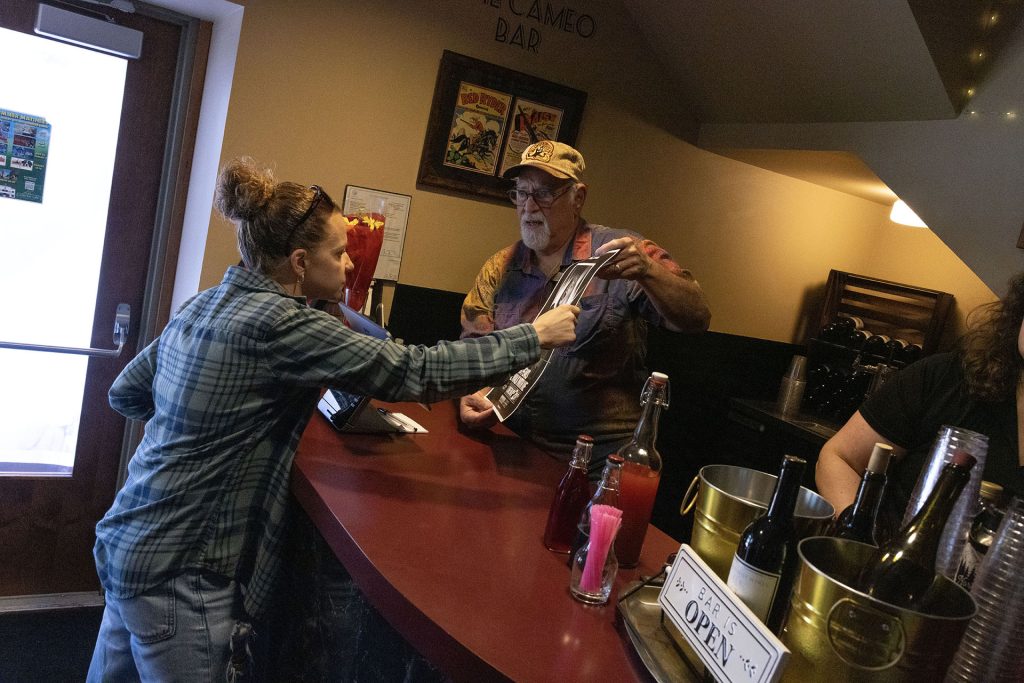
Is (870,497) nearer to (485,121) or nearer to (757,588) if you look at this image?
(757,588)

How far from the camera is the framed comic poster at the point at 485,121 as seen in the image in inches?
113

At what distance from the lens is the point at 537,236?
2320 mm

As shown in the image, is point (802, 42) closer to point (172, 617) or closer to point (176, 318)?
point (176, 318)

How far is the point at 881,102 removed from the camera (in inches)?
102

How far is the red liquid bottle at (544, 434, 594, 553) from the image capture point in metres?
1.31

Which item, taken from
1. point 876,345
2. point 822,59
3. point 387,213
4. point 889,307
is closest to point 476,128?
point 387,213

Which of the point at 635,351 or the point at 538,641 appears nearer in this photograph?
the point at 538,641

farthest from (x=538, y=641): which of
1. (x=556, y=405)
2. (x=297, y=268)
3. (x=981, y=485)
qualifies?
(x=556, y=405)

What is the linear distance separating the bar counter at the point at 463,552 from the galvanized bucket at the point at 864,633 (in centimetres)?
27

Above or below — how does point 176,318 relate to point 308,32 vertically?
below

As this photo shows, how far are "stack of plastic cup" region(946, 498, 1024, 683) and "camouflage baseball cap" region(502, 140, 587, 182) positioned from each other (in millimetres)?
1571

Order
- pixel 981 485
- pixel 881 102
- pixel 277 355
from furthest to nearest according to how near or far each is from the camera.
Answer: pixel 881 102 < pixel 277 355 < pixel 981 485

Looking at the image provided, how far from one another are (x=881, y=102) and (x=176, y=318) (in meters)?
2.33

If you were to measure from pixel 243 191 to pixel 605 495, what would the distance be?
95cm
